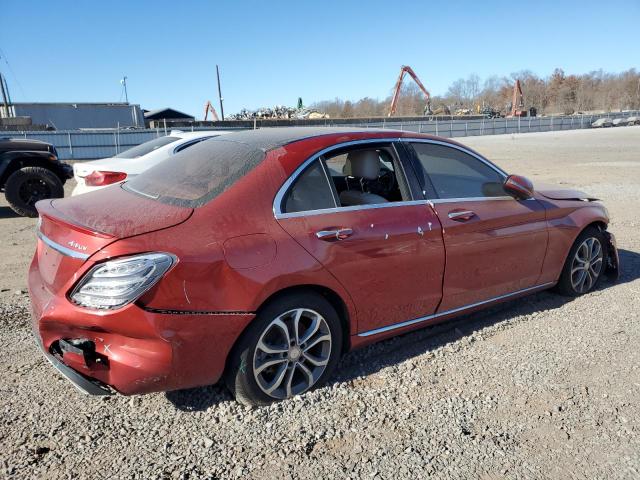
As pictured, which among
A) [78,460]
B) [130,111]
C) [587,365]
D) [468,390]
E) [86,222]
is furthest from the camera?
[130,111]

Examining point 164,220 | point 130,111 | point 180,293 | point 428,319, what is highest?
point 130,111

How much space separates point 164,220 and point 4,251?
527 cm

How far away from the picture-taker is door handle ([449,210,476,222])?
3760mm

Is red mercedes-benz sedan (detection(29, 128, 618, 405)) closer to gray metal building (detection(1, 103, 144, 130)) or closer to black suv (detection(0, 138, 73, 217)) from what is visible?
black suv (detection(0, 138, 73, 217))

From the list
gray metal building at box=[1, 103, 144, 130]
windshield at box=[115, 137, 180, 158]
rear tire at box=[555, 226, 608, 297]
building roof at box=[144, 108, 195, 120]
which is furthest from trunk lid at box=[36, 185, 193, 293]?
building roof at box=[144, 108, 195, 120]

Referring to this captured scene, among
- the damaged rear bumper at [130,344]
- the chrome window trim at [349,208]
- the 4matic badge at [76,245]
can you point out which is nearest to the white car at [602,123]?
the chrome window trim at [349,208]

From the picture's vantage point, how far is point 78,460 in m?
2.61

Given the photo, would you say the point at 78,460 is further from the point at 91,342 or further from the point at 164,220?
the point at 164,220

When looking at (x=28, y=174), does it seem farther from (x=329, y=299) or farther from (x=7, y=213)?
(x=329, y=299)

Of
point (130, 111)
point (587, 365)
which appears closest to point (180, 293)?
point (587, 365)

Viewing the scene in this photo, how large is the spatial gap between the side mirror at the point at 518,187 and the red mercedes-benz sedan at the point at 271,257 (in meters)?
0.02

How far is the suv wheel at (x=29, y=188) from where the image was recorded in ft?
30.5

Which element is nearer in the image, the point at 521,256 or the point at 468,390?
the point at 468,390

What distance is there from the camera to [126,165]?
7438 millimetres
